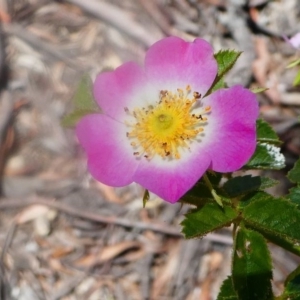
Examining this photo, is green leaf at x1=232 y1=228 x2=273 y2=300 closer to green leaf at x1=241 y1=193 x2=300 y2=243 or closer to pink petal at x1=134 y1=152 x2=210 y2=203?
green leaf at x1=241 y1=193 x2=300 y2=243

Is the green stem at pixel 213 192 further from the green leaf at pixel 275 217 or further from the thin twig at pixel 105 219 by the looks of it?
the thin twig at pixel 105 219

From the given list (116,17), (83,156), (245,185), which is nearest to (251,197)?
A: (245,185)

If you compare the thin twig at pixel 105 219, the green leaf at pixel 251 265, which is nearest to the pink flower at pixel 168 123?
the green leaf at pixel 251 265

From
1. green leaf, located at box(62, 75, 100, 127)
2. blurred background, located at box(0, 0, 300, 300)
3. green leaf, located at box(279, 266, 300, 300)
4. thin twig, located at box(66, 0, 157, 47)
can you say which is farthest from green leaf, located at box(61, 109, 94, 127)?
thin twig, located at box(66, 0, 157, 47)

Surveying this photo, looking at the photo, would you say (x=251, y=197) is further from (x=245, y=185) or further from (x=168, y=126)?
(x=168, y=126)

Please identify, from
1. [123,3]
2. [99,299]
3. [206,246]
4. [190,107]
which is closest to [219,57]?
[190,107]

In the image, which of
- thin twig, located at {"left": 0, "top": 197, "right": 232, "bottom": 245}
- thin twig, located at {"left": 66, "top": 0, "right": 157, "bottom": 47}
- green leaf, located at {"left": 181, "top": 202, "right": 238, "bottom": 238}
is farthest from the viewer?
thin twig, located at {"left": 66, "top": 0, "right": 157, "bottom": 47}

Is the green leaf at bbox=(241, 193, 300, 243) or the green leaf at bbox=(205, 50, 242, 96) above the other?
the green leaf at bbox=(205, 50, 242, 96)
